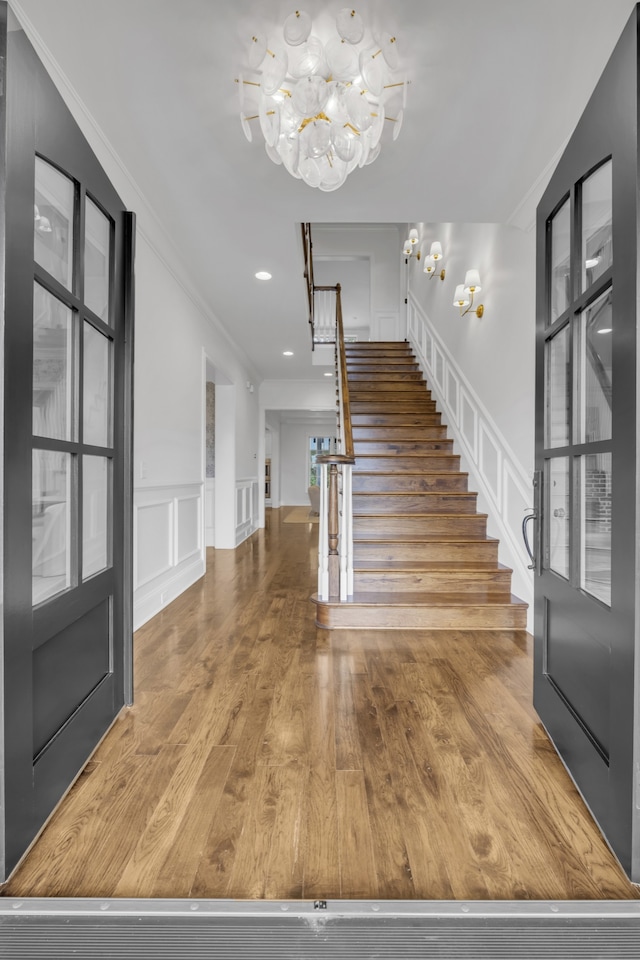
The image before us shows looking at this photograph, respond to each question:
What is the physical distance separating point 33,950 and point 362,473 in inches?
151

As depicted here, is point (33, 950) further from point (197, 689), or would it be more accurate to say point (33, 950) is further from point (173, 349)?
point (173, 349)

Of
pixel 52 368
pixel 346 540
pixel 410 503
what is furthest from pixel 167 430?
pixel 52 368

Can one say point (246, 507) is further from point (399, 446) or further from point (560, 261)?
point (560, 261)

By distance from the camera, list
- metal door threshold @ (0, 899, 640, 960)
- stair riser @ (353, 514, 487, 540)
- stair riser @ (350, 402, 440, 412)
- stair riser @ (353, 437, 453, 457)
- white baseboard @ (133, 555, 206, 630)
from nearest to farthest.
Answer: metal door threshold @ (0, 899, 640, 960)
white baseboard @ (133, 555, 206, 630)
stair riser @ (353, 514, 487, 540)
stair riser @ (353, 437, 453, 457)
stair riser @ (350, 402, 440, 412)

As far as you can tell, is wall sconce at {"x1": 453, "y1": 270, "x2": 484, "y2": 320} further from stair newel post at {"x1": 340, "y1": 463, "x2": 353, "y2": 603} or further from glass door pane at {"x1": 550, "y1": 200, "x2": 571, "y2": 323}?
glass door pane at {"x1": 550, "y1": 200, "x2": 571, "y2": 323}

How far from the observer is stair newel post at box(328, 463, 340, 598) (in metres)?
3.26

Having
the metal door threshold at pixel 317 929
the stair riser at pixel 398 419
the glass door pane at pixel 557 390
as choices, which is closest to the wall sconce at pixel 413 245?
the stair riser at pixel 398 419

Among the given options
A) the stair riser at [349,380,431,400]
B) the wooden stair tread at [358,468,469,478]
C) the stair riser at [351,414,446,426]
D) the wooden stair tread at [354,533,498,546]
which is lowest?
the wooden stair tread at [354,533,498,546]

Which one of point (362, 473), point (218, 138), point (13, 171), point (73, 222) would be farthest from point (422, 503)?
point (13, 171)

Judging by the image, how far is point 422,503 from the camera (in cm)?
430

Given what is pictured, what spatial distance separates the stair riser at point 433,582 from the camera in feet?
11.2

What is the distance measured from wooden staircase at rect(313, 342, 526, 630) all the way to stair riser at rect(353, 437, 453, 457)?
10 millimetres

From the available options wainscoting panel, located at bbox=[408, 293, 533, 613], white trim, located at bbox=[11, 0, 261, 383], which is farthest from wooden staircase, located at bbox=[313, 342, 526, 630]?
white trim, located at bbox=[11, 0, 261, 383]

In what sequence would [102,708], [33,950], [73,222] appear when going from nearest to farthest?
[33,950] < [73,222] < [102,708]
